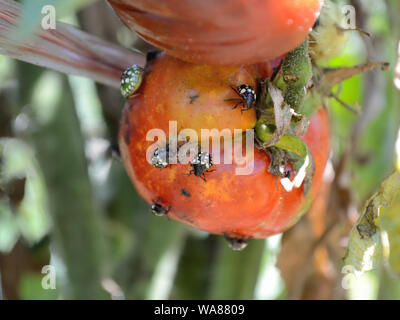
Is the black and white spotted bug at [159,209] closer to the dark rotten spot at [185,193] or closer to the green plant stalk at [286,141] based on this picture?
the dark rotten spot at [185,193]

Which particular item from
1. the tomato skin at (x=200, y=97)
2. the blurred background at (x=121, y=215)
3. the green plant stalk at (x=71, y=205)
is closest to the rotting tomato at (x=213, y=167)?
the tomato skin at (x=200, y=97)

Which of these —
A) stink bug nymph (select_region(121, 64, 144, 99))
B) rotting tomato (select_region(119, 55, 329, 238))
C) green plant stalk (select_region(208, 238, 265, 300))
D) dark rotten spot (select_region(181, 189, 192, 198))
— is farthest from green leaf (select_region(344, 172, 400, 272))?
green plant stalk (select_region(208, 238, 265, 300))

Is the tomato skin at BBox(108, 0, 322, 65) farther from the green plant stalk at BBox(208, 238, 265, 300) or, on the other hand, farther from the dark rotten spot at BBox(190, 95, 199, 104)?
the green plant stalk at BBox(208, 238, 265, 300)

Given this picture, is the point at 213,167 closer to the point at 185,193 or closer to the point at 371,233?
the point at 185,193

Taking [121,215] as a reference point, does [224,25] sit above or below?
below

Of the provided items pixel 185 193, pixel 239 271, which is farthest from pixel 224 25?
pixel 239 271

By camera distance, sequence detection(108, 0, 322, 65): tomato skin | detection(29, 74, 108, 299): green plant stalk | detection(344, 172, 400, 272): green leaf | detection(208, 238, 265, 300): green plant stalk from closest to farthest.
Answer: detection(108, 0, 322, 65): tomato skin, detection(344, 172, 400, 272): green leaf, detection(29, 74, 108, 299): green plant stalk, detection(208, 238, 265, 300): green plant stalk
